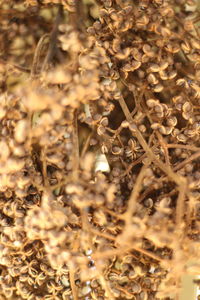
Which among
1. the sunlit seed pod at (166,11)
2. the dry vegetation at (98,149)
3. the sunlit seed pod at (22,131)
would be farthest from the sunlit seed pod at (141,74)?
the sunlit seed pod at (22,131)

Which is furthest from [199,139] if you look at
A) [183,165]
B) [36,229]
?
[36,229]

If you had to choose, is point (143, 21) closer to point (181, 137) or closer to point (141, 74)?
point (141, 74)

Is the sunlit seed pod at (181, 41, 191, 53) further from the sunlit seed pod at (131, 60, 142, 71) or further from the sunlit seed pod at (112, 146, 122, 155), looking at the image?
the sunlit seed pod at (112, 146, 122, 155)

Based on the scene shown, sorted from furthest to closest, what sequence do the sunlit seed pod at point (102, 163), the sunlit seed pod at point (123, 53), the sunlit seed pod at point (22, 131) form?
the sunlit seed pod at point (102, 163) → the sunlit seed pod at point (123, 53) → the sunlit seed pod at point (22, 131)

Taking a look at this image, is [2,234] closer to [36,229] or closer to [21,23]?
[36,229]

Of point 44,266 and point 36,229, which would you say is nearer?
point 36,229

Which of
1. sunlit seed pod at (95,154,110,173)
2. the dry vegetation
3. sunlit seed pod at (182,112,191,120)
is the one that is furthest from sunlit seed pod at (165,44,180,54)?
sunlit seed pod at (95,154,110,173)

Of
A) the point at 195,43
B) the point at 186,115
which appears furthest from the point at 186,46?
the point at 186,115

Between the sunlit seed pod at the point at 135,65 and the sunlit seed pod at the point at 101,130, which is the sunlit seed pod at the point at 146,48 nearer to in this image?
the sunlit seed pod at the point at 135,65
